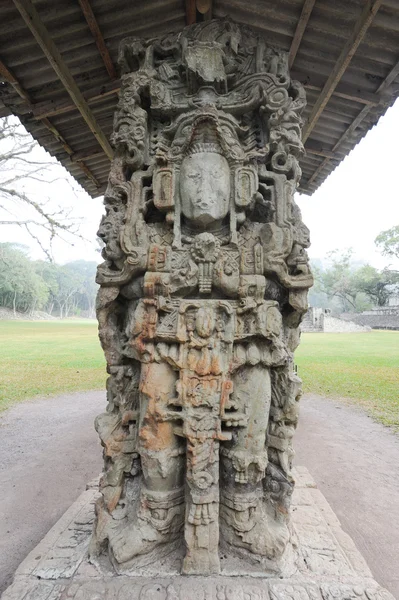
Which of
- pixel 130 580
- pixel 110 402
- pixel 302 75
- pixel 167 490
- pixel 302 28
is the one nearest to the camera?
pixel 130 580

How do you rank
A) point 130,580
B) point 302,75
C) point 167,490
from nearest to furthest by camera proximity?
point 130,580 → point 167,490 → point 302,75

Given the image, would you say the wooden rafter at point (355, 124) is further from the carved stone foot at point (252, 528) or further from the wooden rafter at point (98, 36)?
the carved stone foot at point (252, 528)

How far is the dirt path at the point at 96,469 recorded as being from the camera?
3416 millimetres

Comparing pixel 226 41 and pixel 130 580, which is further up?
pixel 226 41

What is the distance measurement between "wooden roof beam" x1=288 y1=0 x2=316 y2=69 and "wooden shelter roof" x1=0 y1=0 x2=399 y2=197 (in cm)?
1

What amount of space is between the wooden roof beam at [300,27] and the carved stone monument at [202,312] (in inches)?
13.0

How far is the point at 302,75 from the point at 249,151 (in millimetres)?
1798

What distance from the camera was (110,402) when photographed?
10.3 ft

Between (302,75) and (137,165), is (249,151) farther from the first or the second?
(302,75)

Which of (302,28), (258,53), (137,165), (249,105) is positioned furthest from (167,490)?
(302,28)

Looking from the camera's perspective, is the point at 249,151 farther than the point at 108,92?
No

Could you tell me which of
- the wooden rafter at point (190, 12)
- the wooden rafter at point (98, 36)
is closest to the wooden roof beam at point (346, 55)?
the wooden rafter at point (190, 12)

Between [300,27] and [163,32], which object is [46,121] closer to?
[163,32]

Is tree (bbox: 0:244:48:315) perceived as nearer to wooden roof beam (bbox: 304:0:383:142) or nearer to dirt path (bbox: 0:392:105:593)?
dirt path (bbox: 0:392:105:593)
